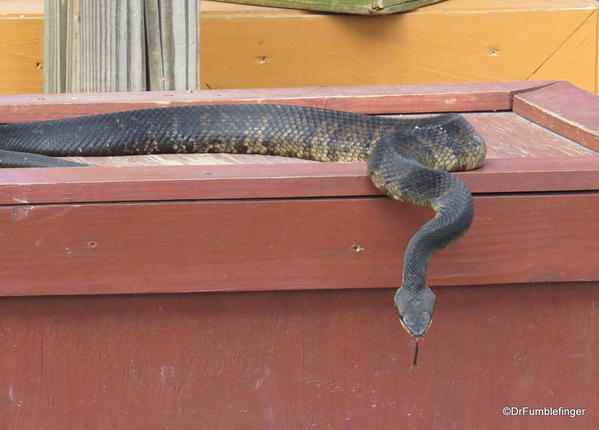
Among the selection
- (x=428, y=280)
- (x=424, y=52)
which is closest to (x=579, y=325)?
(x=428, y=280)

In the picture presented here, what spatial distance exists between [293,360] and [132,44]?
1659mm

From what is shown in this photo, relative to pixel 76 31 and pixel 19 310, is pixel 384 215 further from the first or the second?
pixel 76 31

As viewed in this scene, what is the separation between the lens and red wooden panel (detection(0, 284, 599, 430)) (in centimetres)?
234

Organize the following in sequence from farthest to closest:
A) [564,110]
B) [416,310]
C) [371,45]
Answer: [371,45] → [564,110] → [416,310]

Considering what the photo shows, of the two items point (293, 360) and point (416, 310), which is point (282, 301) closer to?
point (293, 360)

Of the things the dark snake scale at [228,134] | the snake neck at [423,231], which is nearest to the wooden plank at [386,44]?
the dark snake scale at [228,134]

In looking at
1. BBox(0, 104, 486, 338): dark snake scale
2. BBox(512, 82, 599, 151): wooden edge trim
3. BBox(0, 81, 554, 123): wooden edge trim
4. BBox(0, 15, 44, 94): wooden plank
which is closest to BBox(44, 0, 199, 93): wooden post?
BBox(0, 81, 554, 123): wooden edge trim

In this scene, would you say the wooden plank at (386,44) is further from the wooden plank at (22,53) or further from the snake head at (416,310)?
the snake head at (416,310)

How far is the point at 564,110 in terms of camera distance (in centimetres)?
323

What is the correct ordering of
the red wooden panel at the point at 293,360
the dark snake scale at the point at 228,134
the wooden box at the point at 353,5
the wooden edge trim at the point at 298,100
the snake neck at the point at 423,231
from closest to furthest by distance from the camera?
the snake neck at the point at 423,231, the red wooden panel at the point at 293,360, the dark snake scale at the point at 228,134, the wooden edge trim at the point at 298,100, the wooden box at the point at 353,5

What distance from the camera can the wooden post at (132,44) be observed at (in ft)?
11.7
